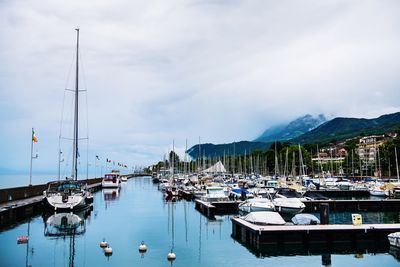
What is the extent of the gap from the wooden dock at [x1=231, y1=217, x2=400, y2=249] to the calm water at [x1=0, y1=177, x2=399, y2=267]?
1588 mm

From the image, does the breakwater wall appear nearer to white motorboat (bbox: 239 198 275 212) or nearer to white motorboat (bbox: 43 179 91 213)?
white motorboat (bbox: 43 179 91 213)

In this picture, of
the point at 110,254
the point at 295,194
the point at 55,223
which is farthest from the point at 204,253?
the point at 295,194

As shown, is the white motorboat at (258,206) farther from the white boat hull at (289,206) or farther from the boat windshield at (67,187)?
the boat windshield at (67,187)

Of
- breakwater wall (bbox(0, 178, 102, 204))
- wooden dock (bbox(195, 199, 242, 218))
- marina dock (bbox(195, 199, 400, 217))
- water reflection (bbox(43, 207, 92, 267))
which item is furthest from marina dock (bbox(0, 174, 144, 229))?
marina dock (bbox(195, 199, 400, 217))

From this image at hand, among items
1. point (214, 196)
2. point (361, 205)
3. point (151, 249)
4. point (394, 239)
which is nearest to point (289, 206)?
point (214, 196)

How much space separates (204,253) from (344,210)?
35.2 metres

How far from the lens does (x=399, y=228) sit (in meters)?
35.7

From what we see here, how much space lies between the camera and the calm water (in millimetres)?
29344

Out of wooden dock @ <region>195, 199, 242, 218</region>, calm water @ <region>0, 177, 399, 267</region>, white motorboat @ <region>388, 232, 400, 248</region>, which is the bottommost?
calm water @ <region>0, 177, 399, 267</region>

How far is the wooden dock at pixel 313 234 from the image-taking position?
111ft

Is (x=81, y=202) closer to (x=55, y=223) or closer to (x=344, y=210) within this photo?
(x=55, y=223)

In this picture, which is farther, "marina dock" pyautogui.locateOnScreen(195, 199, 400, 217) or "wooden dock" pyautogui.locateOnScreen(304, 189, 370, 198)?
"wooden dock" pyautogui.locateOnScreen(304, 189, 370, 198)

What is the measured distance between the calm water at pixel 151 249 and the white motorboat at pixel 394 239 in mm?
980

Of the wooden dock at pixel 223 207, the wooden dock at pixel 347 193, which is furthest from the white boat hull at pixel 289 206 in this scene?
the wooden dock at pixel 347 193
